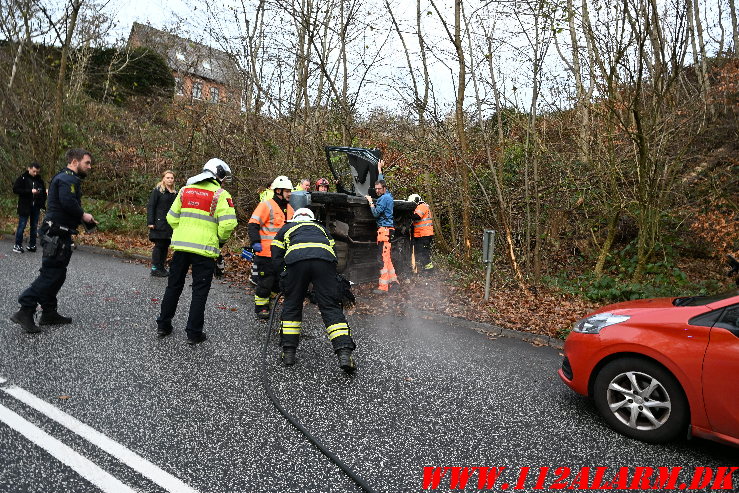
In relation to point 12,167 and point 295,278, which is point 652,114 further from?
point 12,167

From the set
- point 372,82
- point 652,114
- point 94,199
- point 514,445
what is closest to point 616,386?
point 514,445

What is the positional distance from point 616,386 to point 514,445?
95 cm

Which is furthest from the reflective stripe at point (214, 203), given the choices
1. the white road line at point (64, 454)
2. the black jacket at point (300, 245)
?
the white road line at point (64, 454)

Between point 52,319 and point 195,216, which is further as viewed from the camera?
point 52,319

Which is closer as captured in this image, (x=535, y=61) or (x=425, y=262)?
(x=535, y=61)

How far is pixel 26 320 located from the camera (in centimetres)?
527

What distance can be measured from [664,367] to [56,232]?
591 cm

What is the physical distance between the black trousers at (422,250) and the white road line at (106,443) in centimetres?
707

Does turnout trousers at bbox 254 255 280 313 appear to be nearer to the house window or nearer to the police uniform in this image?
the police uniform

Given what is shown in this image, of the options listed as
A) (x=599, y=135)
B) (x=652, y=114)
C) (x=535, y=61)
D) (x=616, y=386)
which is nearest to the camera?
(x=616, y=386)

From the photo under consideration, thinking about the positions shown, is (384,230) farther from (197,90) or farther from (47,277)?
(197,90)

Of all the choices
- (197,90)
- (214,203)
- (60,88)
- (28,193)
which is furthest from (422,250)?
(60,88)

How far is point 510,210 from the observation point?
934 centimetres

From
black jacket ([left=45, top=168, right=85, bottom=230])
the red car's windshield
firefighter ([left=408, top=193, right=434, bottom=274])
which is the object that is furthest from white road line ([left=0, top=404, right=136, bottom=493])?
firefighter ([left=408, top=193, right=434, bottom=274])
